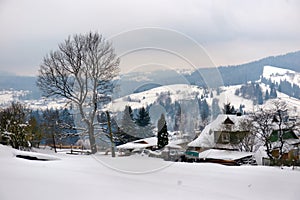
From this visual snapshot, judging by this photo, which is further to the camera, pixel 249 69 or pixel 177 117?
pixel 249 69

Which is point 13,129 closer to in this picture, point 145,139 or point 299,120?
point 145,139

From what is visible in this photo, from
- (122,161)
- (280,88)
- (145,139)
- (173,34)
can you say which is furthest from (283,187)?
(173,34)

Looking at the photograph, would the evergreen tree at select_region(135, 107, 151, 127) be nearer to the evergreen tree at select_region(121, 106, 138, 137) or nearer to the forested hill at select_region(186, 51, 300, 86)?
the evergreen tree at select_region(121, 106, 138, 137)

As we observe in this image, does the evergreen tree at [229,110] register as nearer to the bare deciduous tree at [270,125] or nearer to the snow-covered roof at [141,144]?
the snow-covered roof at [141,144]

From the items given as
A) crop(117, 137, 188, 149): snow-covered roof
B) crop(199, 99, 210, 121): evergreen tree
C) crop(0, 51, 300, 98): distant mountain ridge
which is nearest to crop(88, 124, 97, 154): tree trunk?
crop(117, 137, 188, 149): snow-covered roof

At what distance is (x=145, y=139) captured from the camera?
5.45ft

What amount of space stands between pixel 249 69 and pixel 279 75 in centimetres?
19

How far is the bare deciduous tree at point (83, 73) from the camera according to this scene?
178 cm

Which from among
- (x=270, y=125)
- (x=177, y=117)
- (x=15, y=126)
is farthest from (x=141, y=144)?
(x=270, y=125)

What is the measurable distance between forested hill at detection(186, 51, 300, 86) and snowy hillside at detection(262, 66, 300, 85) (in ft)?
0.08

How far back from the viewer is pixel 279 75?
1842 mm

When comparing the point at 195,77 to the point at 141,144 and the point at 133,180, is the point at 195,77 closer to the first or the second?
the point at 141,144

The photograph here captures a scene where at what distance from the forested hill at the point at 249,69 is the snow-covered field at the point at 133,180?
527mm

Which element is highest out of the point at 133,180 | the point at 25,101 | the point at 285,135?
the point at 25,101
